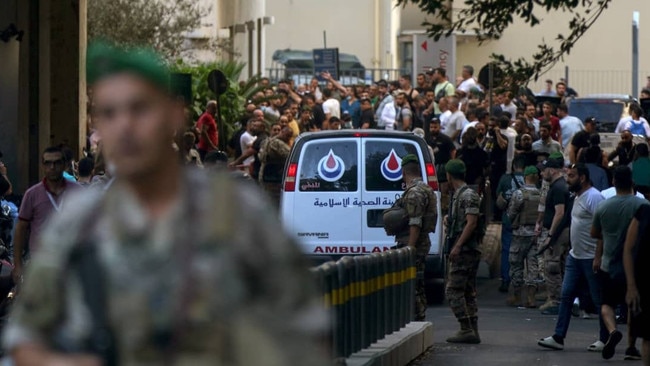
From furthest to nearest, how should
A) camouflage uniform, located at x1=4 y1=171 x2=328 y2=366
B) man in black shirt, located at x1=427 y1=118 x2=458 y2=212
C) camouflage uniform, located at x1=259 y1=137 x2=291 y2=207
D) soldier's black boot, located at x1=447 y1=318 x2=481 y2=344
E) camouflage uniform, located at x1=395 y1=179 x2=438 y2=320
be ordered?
man in black shirt, located at x1=427 y1=118 x2=458 y2=212, camouflage uniform, located at x1=259 y1=137 x2=291 y2=207, soldier's black boot, located at x1=447 y1=318 x2=481 y2=344, camouflage uniform, located at x1=395 y1=179 x2=438 y2=320, camouflage uniform, located at x1=4 y1=171 x2=328 y2=366

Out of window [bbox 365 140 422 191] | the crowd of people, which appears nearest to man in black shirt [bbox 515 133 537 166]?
the crowd of people

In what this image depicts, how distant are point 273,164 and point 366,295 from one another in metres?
12.3

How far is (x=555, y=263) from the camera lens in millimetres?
17594

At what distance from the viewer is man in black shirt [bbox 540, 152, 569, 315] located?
17250mm

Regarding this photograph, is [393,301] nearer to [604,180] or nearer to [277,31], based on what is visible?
[604,180]

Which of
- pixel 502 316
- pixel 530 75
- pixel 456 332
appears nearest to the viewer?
pixel 530 75

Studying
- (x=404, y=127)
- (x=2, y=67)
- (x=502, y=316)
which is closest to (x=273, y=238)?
(x=502, y=316)

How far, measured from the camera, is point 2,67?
21.8m

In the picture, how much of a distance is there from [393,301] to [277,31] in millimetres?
47076

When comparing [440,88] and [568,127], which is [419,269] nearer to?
[568,127]

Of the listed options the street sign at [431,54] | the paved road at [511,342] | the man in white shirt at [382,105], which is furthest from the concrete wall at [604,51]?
the paved road at [511,342]

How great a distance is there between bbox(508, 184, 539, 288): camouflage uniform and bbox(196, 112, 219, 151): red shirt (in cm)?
852

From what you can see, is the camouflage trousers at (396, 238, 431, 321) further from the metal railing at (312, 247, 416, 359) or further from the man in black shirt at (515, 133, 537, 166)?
the man in black shirt at (515, 133, 537, 166)

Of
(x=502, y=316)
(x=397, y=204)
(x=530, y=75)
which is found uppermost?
(x=530, y=75)
